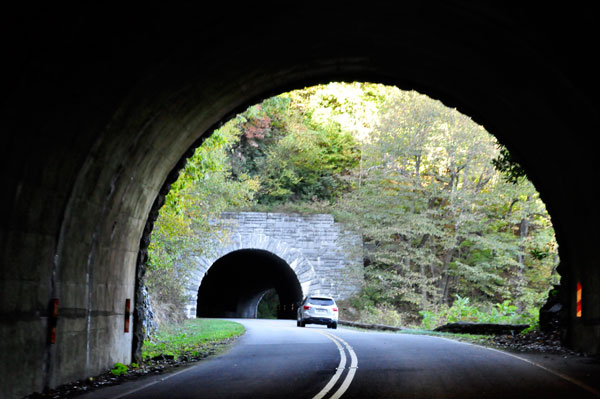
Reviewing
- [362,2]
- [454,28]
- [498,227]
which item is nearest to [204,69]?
[362,2]

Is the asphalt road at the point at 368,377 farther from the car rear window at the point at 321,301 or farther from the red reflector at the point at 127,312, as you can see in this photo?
the car rear window at the point at 321,301

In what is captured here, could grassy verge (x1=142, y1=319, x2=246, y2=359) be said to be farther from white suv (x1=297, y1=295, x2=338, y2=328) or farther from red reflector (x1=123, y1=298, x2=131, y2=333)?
white suv (x1=297, y1=295, x2=338, y2=328)

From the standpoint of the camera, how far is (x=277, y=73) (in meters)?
12.2

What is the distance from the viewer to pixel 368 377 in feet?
32.5

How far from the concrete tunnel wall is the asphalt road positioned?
1514 millimetres

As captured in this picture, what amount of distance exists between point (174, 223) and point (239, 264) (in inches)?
1025

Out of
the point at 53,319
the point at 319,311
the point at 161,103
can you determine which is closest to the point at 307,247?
the point at 319,311

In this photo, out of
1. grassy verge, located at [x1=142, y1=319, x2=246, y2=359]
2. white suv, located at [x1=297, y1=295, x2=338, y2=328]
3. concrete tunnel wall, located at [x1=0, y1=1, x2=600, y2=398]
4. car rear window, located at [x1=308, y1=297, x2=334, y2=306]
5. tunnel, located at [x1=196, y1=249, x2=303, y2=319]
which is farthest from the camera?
tunnel, located at [x1=196, y1=249, x2=303, y2=319]

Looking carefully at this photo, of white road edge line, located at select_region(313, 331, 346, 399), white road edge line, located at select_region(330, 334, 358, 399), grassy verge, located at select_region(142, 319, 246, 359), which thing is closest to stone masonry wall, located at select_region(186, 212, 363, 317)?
grassy verge, located at select_region(142, 319, 246, 359)

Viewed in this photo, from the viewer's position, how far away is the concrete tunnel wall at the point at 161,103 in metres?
6.94

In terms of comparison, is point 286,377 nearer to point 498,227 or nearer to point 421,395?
point 421,395

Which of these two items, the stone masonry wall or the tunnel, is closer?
the stone masonry wall

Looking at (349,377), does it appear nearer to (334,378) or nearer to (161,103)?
(334,378)

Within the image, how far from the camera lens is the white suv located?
91.0 ft
